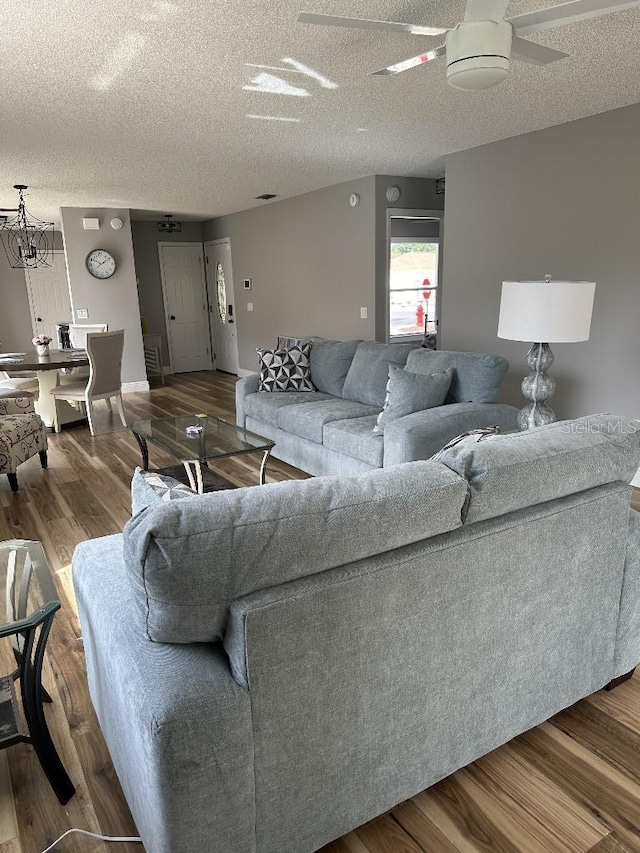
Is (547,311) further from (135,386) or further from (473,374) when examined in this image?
(135,386)

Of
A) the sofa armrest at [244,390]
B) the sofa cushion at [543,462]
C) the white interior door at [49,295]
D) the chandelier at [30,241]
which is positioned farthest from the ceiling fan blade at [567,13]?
the white interior door at [49,295]

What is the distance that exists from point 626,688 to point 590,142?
3480mm

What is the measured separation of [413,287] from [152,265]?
178 inches

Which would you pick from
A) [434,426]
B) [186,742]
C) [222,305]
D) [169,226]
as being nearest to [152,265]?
[169,226]

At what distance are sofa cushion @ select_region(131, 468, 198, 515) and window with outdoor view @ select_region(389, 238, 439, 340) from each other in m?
5.32

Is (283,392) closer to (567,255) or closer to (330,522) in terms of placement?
(567,255)

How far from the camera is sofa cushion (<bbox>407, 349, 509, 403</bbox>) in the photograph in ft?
12.4

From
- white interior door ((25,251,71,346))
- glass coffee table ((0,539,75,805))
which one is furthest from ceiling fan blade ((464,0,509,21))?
white interior door ((25,251,71,346))

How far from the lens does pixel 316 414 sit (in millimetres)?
4242

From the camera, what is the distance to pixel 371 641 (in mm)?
1324

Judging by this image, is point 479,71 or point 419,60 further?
point 419,60

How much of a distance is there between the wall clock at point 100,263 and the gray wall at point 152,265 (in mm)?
1428

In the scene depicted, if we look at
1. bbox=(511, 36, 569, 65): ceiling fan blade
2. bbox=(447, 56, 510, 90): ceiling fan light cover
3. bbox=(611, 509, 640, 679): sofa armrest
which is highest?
bbox=(511, 36, 569, 65): ceiling fan blade

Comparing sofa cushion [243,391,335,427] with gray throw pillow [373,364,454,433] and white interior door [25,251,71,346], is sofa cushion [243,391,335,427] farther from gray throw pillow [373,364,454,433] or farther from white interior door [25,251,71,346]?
white interior door [25,251,71,346]
